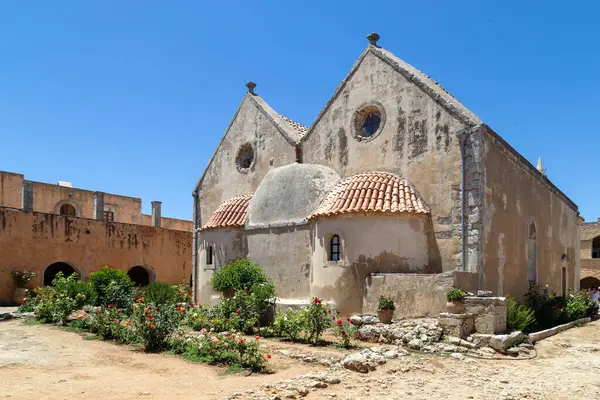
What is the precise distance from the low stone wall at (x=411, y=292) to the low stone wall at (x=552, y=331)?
3.07 metres

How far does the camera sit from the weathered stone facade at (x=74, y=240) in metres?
20.3

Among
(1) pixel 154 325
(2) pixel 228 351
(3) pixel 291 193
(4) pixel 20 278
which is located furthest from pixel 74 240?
(2) pixel 228 351

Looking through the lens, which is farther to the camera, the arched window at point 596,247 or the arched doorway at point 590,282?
the arched window at point 596,247

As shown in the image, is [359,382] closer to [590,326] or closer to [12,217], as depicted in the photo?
[590,326]

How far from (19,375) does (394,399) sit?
6.07 metres

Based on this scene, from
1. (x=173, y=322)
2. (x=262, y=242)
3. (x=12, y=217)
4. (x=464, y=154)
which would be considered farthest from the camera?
(x=12, y=217)

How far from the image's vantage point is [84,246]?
22906 mm

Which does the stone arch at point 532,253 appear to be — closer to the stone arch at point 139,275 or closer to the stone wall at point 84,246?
the stone wall at point 84,246

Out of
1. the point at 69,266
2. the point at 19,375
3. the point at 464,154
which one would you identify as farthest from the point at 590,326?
the point at 69,266

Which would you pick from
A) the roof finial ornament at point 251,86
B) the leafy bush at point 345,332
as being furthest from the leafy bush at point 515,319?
the roof finial ornament at point 251,86

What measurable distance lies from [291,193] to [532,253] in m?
9.00

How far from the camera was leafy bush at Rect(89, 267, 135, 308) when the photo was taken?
15463 millimetres

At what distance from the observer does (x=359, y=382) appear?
309 inches

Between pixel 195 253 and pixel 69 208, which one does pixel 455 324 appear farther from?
pixel 69 208
